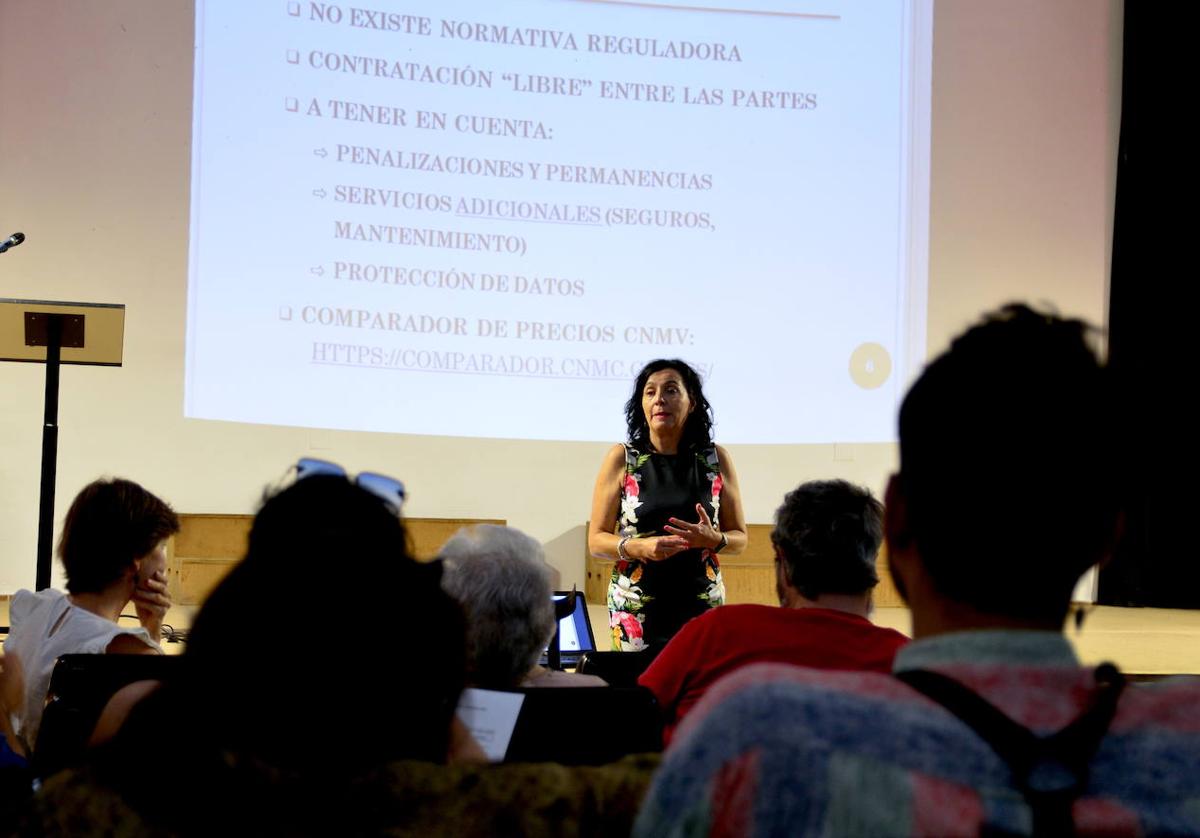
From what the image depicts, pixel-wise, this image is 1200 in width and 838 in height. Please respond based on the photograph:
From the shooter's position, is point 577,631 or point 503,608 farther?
point 577,631

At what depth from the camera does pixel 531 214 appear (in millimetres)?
5305

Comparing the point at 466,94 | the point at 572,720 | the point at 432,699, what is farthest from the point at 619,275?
the point at 432,699

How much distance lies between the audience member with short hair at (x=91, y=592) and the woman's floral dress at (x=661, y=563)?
127cm

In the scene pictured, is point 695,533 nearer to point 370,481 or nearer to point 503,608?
point 503,608

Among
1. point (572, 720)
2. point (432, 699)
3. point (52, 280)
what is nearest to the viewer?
point (432, 699)

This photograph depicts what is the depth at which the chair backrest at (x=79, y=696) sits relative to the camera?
1468mm

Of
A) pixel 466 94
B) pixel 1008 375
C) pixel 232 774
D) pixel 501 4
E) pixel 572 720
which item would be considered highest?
pixel 501 4

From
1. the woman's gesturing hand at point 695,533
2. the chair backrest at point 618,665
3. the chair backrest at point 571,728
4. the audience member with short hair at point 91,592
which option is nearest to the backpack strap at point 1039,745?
the chair backrest at point 571,728

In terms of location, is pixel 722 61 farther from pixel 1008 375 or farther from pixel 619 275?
pixel 1008 375

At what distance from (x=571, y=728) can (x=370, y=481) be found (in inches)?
23.6

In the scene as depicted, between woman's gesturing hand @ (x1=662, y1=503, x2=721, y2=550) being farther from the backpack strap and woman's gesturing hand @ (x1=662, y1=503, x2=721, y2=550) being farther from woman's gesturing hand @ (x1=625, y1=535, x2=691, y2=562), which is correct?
the backpack strap

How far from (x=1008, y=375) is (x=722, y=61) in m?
4.99

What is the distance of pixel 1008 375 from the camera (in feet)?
2.53

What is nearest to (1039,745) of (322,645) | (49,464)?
(322,645)
